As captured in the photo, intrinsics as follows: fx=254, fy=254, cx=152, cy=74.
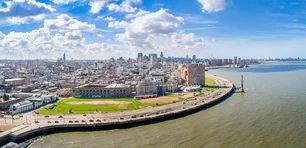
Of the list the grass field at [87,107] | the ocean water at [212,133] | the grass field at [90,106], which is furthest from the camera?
the grass field at [90,106]

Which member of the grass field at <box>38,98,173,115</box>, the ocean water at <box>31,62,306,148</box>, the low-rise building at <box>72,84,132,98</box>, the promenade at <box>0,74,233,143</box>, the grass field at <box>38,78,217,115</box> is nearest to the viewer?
the ocean water at <box>31,62,306,148</box>

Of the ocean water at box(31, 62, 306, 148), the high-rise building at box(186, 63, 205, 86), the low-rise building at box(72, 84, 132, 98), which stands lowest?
the ocean water at box(31, 62, 306, 148)

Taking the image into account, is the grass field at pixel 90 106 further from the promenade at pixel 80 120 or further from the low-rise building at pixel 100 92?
the low-rise building at pixel 100 92

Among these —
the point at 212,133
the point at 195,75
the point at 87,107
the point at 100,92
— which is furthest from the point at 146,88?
the point at 212,133

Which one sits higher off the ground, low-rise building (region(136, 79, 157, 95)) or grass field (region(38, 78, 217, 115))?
low-rise building (region(136, 79, 157, 95))

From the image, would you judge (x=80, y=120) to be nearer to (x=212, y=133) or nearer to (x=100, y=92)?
(x=212, y=133)

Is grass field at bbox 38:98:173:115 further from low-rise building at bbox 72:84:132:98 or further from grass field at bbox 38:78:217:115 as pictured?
low-rise building at bbox 72:84:132:98

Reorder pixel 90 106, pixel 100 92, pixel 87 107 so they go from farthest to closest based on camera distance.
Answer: pixel 100 92 < pixel 90 106 < pixel 87 107

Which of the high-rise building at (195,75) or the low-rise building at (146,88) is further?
the high-rise building at (195,75)

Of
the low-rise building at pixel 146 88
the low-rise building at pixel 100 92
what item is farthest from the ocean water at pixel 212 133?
the low-rise building at pixel 100 92

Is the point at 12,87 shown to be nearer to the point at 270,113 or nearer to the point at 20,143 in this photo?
the point at 20,143

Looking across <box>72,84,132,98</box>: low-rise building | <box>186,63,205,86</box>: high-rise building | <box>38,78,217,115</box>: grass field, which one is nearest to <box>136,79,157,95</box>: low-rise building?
<box>72,84,132,98</box>: low-rise building

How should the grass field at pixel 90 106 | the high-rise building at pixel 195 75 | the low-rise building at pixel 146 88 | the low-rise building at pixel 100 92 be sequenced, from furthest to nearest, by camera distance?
the high-rise building at pixel 195 75, the low-rise building at pixel 146 88, the low-rise building at pixel 100 92, the grass field at pixel 90 106
